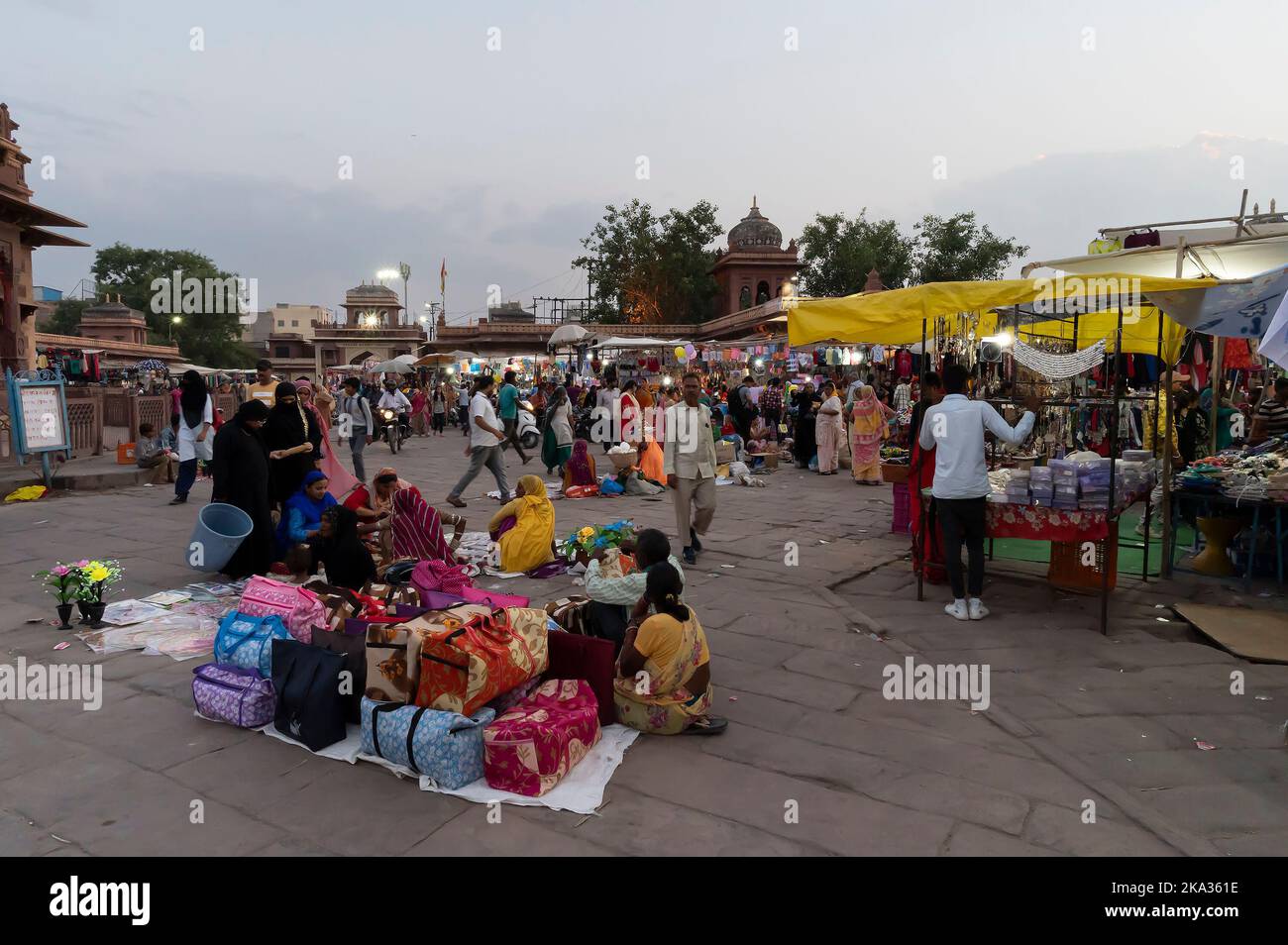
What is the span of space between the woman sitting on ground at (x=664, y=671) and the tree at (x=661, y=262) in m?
38.5

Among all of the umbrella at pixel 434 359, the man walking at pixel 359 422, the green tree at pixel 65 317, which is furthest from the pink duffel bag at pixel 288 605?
the green tree at pixel 65 317

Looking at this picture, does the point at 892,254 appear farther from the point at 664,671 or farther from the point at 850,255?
the point at 664,671

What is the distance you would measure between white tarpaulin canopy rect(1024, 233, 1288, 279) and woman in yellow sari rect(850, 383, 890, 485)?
5.49 m

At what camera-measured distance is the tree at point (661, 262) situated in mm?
41500

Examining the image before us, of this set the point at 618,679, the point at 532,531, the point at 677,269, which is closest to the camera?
the point at 618,679

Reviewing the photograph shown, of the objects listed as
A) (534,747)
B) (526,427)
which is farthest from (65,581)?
(526,427)

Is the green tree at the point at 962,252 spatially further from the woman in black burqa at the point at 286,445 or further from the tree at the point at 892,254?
the woman in black burqa at the point at 286,445

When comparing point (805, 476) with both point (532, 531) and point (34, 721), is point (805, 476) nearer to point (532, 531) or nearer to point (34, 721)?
point (532, 531)

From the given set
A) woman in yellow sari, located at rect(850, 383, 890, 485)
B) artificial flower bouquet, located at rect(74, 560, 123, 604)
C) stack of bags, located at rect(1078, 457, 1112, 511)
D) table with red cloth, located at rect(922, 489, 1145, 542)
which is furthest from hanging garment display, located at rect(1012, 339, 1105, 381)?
artificial flower bouquet, located at rect(74, 560, 123, 604)
